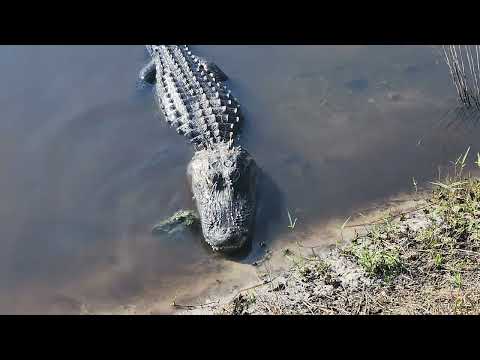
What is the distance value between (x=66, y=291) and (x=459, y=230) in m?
3.34

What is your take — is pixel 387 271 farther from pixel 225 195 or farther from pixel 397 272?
pixel 225 195

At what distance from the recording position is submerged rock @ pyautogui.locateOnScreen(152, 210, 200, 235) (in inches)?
186

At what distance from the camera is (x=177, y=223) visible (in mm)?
4777

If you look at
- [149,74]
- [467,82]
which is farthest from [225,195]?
[467,82]

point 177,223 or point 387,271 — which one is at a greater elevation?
point 387,271

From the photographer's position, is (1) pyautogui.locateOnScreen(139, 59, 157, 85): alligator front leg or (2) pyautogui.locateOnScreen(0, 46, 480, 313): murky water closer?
(2) pyautogui.locateOnScreen(0, 46, 480, 313): murky water

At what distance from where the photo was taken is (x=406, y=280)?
11.5 ft

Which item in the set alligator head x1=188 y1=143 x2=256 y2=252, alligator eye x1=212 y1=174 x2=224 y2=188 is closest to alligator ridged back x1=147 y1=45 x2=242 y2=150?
alligator head x1=188 y1=143 x2=256 y2=252

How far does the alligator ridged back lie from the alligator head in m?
0.36

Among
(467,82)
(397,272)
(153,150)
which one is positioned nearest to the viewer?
(397,272)

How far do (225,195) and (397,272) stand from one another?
173cm

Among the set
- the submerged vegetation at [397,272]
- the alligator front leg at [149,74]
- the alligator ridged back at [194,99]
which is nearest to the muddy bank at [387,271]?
the submerged vegetation at [397,272]

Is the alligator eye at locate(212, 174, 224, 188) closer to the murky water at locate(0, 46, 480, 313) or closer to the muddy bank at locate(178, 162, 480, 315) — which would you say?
the murky water at locate(0, 46, 480, 313)

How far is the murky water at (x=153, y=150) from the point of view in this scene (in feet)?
14.8
